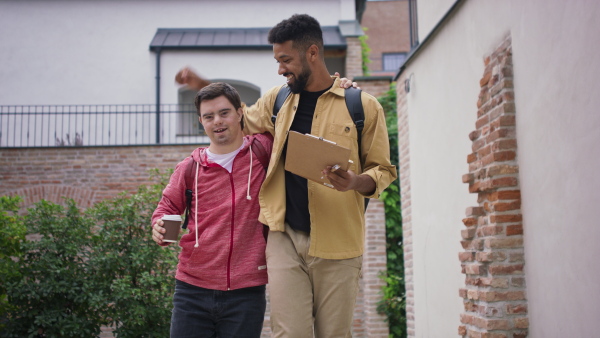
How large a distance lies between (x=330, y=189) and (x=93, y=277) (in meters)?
5.68

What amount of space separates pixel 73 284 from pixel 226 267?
535 centimetres

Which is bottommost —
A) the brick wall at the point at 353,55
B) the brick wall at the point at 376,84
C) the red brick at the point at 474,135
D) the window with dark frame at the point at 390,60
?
the red brick at the point at 474,135

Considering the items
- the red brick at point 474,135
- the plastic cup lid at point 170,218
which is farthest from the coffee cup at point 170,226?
the red brick at point 474,135

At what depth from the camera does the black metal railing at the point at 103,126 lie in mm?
14195

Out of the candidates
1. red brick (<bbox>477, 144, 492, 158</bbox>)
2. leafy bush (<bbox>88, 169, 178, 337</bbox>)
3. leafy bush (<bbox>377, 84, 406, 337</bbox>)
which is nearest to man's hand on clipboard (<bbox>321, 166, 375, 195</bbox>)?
red brick (<bbox>477, 144, 492, 158</bbox>)

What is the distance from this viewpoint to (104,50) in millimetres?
15914

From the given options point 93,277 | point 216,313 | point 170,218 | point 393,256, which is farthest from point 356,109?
point 393,256

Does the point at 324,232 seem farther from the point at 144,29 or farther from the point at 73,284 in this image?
the point at 144,29

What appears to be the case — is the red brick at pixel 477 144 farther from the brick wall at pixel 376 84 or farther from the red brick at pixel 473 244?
the brick wall at pixel 376 84

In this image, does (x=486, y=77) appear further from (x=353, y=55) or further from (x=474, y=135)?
(x=353, y=55)

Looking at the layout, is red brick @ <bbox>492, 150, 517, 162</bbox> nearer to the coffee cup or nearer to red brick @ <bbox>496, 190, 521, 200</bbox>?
red brick @ <bbox>496, 190, 521, 200</bbox>

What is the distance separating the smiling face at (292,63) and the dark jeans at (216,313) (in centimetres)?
118

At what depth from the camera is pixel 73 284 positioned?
8.00 metres

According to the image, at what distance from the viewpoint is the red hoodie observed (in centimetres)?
338
